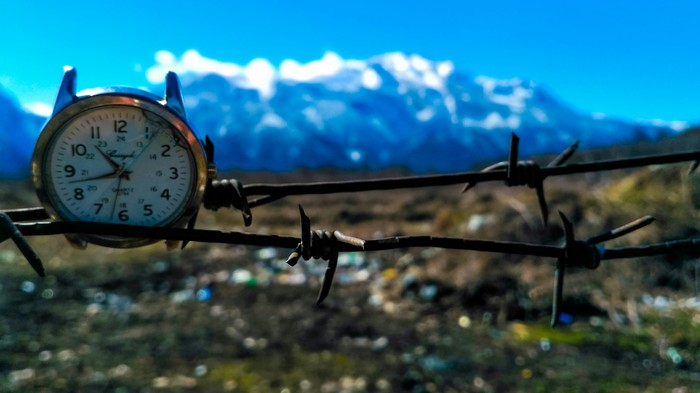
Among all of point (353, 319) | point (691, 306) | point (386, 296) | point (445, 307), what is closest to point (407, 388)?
point (353, 319)

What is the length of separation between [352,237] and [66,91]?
43 cm

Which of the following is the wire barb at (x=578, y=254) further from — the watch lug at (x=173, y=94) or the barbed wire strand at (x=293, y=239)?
the watch lug at (x=173, y=94)

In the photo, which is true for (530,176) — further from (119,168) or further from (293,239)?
(119,168)

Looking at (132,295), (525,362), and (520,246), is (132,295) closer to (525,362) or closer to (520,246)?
(525,362)

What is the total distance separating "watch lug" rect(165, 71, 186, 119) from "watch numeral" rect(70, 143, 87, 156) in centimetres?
13

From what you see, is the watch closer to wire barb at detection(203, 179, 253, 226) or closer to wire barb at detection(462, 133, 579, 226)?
wire barb at detection(203, 179, 253, 226)

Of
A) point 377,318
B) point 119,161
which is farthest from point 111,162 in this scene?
point 377,318

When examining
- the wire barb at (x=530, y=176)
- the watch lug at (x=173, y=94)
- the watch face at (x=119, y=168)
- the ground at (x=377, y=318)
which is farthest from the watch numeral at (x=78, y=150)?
the ground at (x=377, y=318)

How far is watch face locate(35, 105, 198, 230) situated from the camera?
0.86m

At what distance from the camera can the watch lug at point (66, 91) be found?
2.76 feet

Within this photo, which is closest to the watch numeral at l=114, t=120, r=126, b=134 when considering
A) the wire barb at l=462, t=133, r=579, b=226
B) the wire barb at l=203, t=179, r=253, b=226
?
the wire barb at l=203, t=179, r=253, b=226

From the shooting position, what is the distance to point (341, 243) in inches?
31.9

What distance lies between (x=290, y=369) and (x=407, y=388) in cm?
70

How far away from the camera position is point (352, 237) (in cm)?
79
